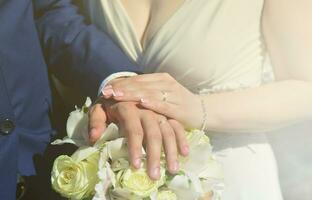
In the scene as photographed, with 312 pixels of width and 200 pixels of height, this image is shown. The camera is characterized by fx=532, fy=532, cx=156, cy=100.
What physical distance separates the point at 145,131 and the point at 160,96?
61 mm

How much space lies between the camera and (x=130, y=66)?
825mm

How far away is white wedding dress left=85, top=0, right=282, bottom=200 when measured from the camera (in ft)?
2.67

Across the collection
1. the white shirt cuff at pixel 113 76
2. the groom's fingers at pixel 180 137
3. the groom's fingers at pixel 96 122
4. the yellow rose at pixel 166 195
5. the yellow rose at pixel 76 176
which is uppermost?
the white shirt cuff at pixel 113 76

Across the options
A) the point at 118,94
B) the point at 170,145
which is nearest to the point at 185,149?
the point at 170,145

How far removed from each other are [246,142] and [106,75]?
25 cm

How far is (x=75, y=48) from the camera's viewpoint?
854 millimetres

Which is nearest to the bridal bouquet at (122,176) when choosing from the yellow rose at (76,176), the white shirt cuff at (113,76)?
the yellow rose at (76,176)

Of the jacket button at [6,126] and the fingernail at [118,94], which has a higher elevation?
the fingernail at [118,94]

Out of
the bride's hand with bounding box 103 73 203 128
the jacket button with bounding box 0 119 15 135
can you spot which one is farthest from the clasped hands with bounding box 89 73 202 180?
the jacket button with bounding box 0 119 15 135

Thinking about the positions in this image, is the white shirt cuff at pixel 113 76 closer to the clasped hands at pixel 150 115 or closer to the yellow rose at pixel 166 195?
the clasped hands at pixel 150 115

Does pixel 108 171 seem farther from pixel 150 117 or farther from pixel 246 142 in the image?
pixel 246 142

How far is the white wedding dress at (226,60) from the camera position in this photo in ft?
2.67

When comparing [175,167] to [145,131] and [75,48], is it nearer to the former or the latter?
[145,131]

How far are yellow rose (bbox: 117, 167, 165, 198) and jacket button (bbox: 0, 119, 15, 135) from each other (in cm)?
21
